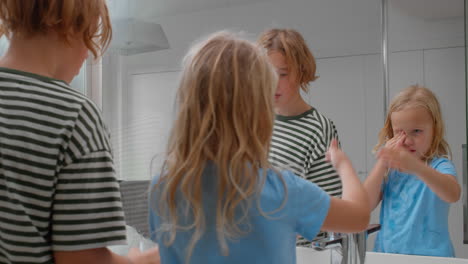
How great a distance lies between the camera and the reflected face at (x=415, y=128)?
778 mm

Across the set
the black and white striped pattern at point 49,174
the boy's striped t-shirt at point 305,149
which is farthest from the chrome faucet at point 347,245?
the black and white striped pattern at point 49,174

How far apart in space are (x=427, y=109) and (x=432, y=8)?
19cm

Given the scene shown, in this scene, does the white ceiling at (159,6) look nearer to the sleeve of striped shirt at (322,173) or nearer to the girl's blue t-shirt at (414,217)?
A: the sleeve of striped shirt at (322,173)

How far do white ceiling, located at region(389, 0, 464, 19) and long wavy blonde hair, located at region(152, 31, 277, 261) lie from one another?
0.47 metres

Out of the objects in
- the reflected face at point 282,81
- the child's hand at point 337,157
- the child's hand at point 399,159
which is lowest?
the child's hand at point 399,159

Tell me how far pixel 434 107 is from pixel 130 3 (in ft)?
2.48

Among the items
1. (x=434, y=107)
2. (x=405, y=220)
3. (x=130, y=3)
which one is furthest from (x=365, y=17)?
(x=130, y=3)

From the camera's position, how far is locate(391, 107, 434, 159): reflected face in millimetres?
778

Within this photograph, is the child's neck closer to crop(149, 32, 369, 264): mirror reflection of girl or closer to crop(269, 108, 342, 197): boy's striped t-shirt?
crop(269, 108, 342, 197): boy's striped t-shirt

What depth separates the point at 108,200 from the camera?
40 centimetres

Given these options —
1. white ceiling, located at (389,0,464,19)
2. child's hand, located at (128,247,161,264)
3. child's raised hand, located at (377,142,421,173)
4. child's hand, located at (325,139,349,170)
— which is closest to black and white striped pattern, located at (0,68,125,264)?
child's hand, located at (128,247,161,264)

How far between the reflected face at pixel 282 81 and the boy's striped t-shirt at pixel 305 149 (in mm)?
33

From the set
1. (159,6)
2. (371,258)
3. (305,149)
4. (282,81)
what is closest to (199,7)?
(159,6)

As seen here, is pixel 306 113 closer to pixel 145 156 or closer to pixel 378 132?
pixel 378 132
